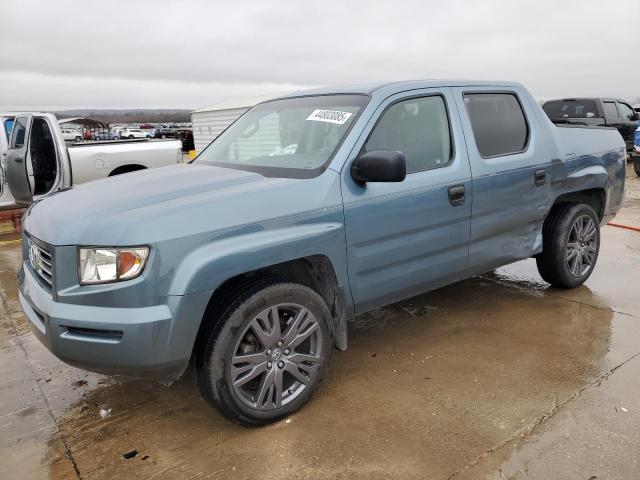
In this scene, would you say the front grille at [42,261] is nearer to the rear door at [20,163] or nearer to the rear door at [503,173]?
the rear door at [503,173]

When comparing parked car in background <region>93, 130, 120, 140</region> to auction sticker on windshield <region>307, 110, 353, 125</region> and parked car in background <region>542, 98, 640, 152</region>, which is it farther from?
auction sticker on windshield <region>307, 110, 353, 125</region>

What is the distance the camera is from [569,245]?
15.0 ft

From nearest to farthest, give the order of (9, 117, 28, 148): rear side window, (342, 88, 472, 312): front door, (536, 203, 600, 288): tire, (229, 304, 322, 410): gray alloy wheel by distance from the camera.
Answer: (229, 304, 322, 410): gray alloy wheel
(342, 88, 472, 312): front door
(536, 203, 600, 288): tire
(9, 117, 28, 148): rear side window

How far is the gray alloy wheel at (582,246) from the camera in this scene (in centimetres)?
458

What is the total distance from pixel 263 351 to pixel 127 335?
0.70m

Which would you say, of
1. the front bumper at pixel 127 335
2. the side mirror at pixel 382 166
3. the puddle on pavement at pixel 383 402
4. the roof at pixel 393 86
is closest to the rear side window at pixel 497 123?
the roof at pixel 393 86

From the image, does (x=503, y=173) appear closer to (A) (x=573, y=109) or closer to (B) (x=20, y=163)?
(B) (x=20, y=163)

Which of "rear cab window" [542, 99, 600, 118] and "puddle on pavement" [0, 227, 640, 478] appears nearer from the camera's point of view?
"puddle on pavement" [0, 227, 640, 478]

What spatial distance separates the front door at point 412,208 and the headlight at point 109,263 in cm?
114

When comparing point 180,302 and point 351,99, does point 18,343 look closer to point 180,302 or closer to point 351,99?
point 180,302

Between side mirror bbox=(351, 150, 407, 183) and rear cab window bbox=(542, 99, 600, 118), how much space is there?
44.6 feet

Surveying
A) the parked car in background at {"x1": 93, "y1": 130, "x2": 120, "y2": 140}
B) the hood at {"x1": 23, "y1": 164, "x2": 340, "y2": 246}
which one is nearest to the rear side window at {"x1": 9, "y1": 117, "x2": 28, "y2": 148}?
the hood at {"x1": 23, "y1": 164, "x2": 340, "y2": 246}

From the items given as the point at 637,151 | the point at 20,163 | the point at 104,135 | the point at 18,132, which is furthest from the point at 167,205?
the point at 104,135

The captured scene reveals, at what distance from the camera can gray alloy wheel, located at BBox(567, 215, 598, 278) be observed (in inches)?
180
